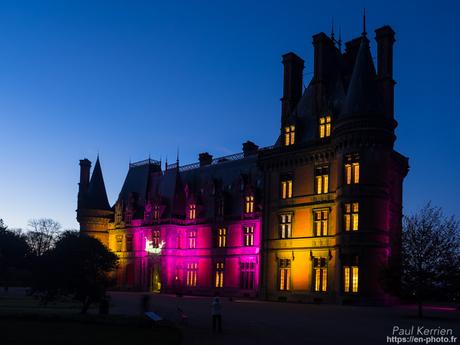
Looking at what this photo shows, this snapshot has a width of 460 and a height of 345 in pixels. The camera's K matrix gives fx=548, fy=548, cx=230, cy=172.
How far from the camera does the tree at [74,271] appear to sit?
2744 cm

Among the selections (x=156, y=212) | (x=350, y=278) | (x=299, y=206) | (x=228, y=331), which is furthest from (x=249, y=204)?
(x=228, y=331)

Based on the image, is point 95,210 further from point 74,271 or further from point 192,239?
point 74,271

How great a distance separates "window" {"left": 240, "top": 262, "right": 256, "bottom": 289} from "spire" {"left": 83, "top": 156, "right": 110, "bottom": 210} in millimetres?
26658

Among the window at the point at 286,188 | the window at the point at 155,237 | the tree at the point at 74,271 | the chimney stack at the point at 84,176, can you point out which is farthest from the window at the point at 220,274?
the tree at the point at 74,271

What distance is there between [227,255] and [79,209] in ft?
85.7

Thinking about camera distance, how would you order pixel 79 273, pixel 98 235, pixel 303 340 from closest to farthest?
1. pixel 303 340
2. pixel 79 273
3. pixel 98 235

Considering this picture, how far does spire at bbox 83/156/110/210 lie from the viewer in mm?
74531

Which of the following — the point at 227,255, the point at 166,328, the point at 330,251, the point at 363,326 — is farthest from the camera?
the point at 227,255

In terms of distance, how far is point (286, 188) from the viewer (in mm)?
49688

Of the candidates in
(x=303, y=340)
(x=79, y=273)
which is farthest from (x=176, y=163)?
(x=303, y=340)

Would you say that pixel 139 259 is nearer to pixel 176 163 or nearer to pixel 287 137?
pixel 176 163

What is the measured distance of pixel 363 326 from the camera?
78.8 ft

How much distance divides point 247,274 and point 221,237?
6.03 m

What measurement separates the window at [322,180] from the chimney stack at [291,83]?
738cm
